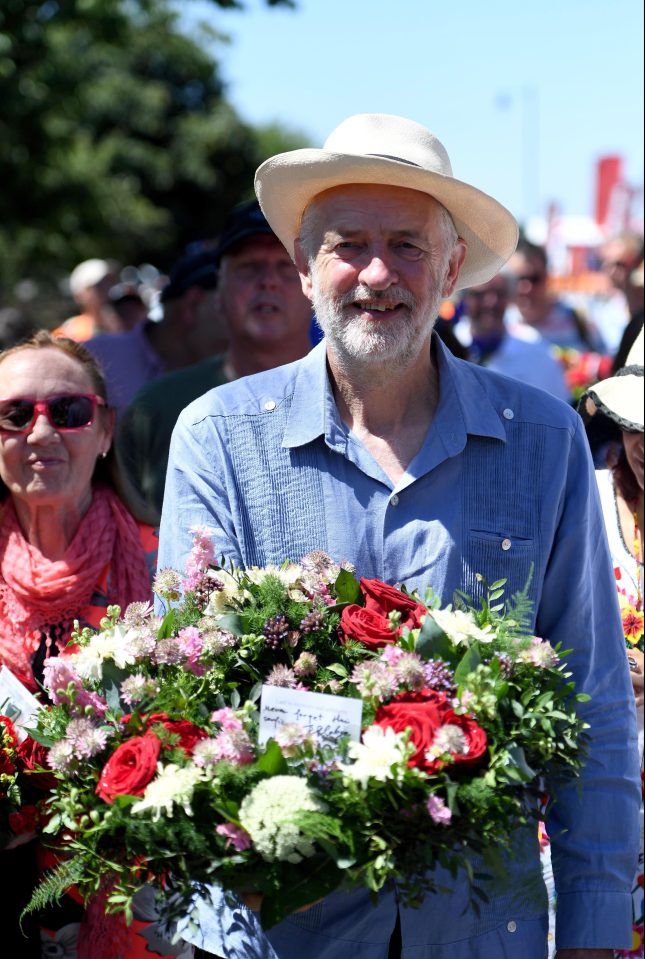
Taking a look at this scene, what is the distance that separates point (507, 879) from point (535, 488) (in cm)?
Result: 92

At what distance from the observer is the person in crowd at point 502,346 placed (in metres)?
9.08

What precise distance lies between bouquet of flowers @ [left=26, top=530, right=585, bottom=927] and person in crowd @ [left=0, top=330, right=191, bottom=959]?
3.54 ft

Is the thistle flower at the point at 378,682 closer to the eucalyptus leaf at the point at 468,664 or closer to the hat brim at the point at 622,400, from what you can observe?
the eucalyptus leaf at the point at 468,664

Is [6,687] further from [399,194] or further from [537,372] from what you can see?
[537,372]

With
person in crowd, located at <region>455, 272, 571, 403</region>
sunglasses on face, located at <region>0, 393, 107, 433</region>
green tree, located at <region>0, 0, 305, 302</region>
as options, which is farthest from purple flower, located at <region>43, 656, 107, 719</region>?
green tree, located at <region>0, 0, 305, 302</region>

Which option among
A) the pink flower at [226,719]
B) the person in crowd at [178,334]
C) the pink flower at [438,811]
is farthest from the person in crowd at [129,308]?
the pink flower at [438,811]

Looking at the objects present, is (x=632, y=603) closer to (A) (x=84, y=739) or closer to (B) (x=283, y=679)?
(B) (x=283, y=679)

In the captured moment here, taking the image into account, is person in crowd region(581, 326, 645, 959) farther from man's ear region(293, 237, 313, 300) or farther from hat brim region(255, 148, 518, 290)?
man's ear region(293, 237, 313, 300)

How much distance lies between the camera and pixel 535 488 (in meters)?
2.87

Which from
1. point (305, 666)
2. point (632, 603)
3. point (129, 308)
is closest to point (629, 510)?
point (632, 603)

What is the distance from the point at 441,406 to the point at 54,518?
1.42m

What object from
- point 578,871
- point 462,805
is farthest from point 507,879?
point 578,871

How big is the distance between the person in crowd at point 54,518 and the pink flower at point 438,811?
1657 mm

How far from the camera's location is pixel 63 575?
3.69m
